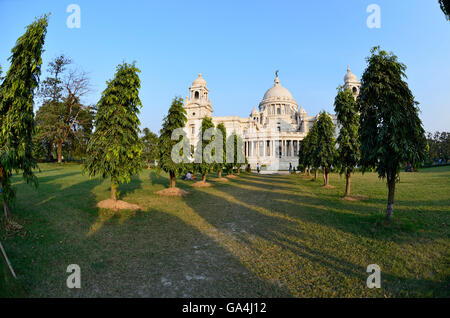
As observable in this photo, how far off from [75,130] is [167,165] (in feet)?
111

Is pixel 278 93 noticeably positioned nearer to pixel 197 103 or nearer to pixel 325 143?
pixel 197 103

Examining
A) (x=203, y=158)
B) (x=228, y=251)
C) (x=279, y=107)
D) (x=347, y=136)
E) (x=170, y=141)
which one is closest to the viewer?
(x=228, y=251)

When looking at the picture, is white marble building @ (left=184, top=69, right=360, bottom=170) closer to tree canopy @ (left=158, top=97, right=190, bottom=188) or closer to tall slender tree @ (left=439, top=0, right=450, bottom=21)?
tree canopy @ (left=158, top=97, right=190, bottom=188)

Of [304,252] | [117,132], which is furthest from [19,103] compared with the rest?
[304,252]

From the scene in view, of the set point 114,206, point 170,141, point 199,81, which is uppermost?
point 199,81

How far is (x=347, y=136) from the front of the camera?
1738 centimetres

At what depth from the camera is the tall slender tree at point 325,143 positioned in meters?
22.7

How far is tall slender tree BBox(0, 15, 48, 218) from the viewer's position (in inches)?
315

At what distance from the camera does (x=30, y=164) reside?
888cm

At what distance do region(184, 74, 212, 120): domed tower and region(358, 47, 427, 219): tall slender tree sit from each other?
67032 mm

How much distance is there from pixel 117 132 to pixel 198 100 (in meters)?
65.5

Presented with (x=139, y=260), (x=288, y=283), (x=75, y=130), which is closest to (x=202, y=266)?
(x=139, y=260)

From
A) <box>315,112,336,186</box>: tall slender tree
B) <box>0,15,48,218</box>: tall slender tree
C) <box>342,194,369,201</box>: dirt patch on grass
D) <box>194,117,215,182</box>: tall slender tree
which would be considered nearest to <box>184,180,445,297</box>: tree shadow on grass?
<box>342,194,369,201</box>: dirt patch on grass

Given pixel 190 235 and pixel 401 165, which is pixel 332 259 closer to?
pixel 190 235
